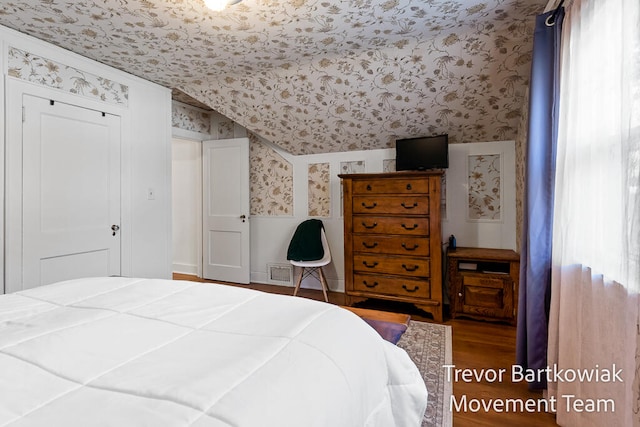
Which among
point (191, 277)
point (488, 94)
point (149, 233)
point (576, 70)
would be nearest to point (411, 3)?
point (576, 70)

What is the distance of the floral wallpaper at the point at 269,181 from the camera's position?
4.28 m

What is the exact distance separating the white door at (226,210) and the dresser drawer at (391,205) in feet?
5.63

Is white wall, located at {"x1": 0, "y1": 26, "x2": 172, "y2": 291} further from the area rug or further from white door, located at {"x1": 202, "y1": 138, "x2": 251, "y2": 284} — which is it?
the area rug

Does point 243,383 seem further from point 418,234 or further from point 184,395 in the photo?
point 418,234

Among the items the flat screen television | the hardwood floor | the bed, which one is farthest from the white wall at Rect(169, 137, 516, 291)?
the bed

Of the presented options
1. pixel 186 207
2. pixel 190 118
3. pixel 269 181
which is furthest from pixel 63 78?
pixel 186 207

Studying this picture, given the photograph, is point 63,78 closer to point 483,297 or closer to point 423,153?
point 423,153

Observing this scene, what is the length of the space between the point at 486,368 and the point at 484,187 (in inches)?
73.4

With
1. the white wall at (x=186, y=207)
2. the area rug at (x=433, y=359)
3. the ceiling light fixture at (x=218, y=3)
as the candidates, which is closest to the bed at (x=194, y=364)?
the area rug at (x=433, y=359)

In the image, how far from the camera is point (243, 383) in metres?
0.71

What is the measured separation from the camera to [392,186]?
3.12 metres

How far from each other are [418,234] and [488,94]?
4.48 ft

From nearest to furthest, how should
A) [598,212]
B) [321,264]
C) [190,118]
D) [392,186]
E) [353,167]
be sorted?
1. [598,212]
2. [392,186]
3. [321,264]
4. [353,167]
5. [190,118]

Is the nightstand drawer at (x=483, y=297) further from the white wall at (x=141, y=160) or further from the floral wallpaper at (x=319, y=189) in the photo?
the white wall at (x=141, y=160)
